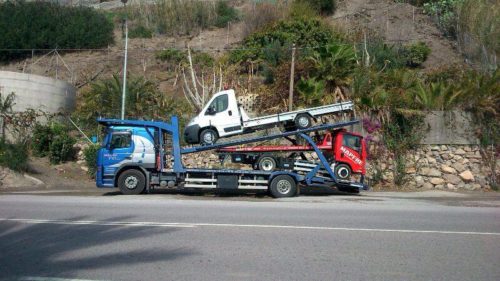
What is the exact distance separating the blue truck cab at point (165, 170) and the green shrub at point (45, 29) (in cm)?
2757

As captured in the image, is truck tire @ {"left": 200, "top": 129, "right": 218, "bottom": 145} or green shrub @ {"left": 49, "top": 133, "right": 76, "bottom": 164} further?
green shrub @ {"left": 49, "top": 133, "right": 76, "bottom": 164}

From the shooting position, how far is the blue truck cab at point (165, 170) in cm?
1784

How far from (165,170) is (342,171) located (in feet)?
18.6

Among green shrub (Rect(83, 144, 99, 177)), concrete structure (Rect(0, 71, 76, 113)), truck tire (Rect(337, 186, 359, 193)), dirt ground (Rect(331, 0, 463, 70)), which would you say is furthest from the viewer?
dirt ground (Rect(331, 0, 463, 70))

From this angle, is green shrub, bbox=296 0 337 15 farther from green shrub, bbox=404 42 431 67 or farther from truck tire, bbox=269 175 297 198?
→ truck tire, bbox=269 175 297 198

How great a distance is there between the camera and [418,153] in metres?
23.3

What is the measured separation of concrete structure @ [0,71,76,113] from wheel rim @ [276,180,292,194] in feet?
51.3

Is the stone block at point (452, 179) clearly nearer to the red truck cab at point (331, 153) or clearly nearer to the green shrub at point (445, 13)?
the red truck cab at point (331, 153)

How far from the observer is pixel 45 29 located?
43.6 metres

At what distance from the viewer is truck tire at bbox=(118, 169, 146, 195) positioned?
18078mm

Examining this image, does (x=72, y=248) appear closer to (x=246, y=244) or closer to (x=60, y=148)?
(x=246, y=244)

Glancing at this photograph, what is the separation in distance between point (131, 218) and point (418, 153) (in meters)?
15.0

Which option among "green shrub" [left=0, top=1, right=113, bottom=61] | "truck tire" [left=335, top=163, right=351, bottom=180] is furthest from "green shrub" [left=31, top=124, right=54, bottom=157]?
"green shrub" [left=0, top=1, right=113, bottom=61]

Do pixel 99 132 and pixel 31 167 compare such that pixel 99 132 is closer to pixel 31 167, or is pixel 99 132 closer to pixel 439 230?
pixel 31 167
